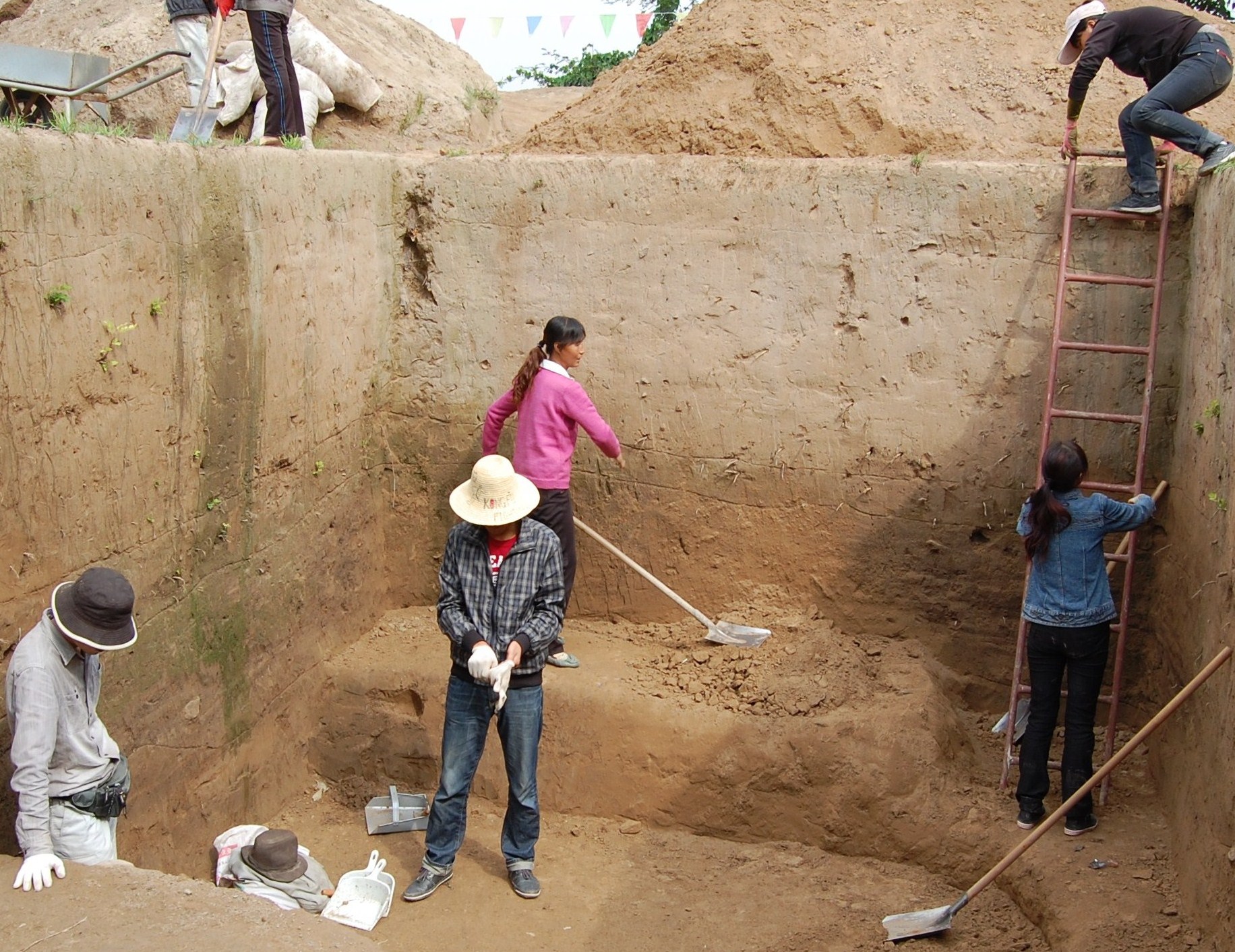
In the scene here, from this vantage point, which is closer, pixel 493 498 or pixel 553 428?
pixel 493 498

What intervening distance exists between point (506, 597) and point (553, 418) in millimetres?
1569

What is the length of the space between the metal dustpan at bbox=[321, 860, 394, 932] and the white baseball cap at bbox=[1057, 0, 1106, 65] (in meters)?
5.39

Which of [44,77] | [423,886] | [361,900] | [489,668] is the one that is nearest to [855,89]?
[44,77]

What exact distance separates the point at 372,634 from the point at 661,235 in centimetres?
292

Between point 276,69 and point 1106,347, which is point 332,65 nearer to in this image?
A: point 276,69

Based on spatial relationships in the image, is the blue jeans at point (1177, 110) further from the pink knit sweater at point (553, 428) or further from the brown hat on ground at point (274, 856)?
the brown hat on ground at point (274, 856)

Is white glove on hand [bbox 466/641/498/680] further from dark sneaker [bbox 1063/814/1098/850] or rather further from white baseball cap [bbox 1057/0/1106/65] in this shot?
white baseball cap [bbox 1057/0/1106/65]

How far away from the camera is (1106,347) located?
20.5 feet

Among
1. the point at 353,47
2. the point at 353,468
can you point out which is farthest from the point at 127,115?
the point at 353,468

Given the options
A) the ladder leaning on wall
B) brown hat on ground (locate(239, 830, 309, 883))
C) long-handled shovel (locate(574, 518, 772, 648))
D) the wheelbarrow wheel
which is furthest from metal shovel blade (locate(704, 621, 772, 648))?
the wheelbarrow wheel

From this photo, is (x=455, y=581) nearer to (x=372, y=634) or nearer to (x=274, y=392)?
(x=274, y=392)

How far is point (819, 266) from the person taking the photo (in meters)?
6.80

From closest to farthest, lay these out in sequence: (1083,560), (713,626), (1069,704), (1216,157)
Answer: (1083,560) → (1069,704) → (1216,157) → (713,626)

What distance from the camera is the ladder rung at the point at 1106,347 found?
6223 mm
